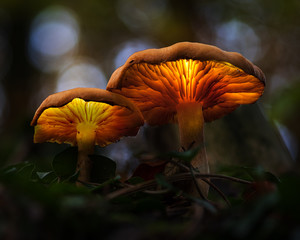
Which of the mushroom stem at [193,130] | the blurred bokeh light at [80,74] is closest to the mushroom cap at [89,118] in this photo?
the mushroom stem at [193,130]

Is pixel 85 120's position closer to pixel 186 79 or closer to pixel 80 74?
pixel 186 79

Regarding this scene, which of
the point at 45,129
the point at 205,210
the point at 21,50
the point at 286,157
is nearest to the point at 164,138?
the point at 286,157

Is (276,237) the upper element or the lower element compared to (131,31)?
lower

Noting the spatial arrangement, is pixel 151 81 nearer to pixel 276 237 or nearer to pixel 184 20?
pixel 276 237

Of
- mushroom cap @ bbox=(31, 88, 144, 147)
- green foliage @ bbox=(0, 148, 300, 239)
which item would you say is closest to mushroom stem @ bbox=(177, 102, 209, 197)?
mushroom cap @ bbox=(31, 88, 144, 147)

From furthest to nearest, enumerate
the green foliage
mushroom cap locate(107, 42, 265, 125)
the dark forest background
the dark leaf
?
the dark forest background → the dark leaf → mushroom cap locate(107, 42, 265, 125) → the green foliage

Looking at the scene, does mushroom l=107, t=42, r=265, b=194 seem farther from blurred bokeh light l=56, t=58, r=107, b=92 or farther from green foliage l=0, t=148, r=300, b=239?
blurred bokeh light l=56, t=58, r=107, b=92

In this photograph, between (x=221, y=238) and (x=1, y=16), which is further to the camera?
(x=1, y=16)
